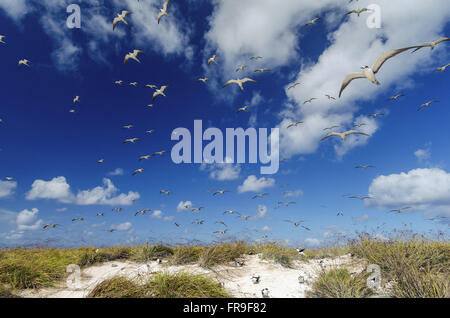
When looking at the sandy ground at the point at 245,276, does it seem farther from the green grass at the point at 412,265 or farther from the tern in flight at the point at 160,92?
the tern in flight at the point at 160,92

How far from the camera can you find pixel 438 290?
5.01 meters

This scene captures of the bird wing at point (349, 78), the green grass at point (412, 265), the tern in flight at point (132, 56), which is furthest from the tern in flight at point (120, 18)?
the green grass at point (412, 265)

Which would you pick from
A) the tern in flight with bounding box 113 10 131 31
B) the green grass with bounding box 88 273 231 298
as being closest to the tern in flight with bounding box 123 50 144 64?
the tern in flight with bounding box 113 10 131 31

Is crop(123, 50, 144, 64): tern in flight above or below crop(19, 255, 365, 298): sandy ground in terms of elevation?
above

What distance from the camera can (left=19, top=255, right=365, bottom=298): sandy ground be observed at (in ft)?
21.7

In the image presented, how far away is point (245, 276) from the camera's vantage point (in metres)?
8.10

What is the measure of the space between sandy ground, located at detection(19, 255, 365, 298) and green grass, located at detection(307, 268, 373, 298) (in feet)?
1.13

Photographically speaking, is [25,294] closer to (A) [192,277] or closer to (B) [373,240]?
(A) [192,277]

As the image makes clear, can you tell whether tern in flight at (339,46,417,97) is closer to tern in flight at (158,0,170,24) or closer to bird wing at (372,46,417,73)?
bird wing at (372,46,417,73)

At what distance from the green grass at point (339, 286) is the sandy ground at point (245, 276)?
0.34 metres

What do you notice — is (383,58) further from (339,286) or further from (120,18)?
(120,18)

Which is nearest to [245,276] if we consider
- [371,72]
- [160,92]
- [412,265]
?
[412,265]

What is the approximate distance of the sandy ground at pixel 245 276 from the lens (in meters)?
6.62

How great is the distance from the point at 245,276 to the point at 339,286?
3.20 metres
